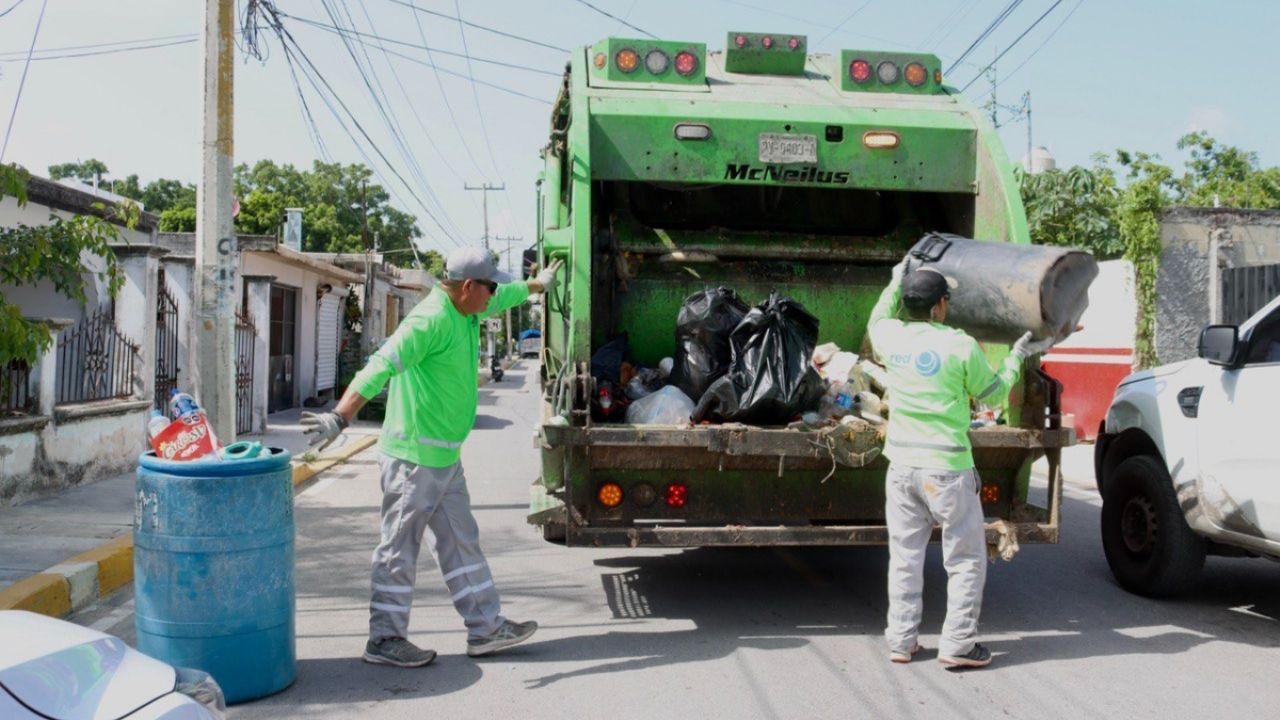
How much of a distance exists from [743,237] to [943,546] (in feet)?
8.32

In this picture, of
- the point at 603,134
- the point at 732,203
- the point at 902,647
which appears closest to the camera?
the point at 902,647

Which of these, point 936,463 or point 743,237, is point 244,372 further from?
point 936,463

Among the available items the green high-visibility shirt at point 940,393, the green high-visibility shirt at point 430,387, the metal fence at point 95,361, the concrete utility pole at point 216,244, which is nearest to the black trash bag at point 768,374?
the green high-visibility shirt at point 940,393

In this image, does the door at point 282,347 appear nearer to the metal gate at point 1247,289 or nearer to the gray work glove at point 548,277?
the gray work glove at point 548,277

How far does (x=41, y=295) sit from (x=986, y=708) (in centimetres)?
1141

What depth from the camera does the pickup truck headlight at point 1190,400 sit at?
524 cm

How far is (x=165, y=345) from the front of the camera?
38.1 ft

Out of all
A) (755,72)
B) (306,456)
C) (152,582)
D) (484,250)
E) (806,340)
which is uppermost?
(755,72)

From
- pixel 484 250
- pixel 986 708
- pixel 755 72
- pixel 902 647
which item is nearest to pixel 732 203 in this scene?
pixel 755 72

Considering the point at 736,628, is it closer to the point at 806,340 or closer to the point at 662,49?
the point at 806,340

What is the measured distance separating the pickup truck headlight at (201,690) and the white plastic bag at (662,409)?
108 inches

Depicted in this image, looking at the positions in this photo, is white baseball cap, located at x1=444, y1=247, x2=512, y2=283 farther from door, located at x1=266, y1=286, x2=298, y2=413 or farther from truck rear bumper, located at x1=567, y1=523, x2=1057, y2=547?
door, located at x1=266, y1=286, x2=298, y2=413

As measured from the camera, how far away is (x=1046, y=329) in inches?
180

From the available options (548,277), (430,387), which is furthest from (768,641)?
(548,277)
